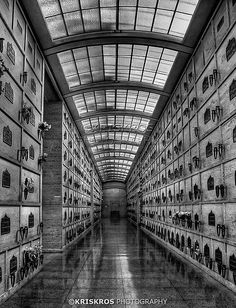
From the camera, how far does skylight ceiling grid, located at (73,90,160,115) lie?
23594mm

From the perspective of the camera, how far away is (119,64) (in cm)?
1962

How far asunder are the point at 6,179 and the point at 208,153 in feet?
25.5

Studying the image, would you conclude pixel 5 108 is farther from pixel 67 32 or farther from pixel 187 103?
pixel 187 103

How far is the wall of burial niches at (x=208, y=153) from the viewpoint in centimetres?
1084

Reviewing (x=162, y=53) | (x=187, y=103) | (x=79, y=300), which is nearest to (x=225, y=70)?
(x=187, y=103)

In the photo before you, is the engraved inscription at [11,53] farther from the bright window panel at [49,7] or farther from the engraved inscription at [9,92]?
the bright window panel at [49,7]

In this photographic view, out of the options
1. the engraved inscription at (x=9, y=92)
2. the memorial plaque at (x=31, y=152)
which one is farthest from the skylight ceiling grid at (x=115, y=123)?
the engraved inscription at (x=9, y=92)

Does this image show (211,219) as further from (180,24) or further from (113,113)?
(113,113)

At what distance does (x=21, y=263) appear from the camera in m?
11.5

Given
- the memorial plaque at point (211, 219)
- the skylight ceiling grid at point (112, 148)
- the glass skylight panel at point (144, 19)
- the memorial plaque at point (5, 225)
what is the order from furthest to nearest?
the skylight ceiling grid at point (112, 148) < the glass skylight panel at point (144, 19) < the memorial plaque at point (211, 219) < the memorial plaque at point (5, 225)

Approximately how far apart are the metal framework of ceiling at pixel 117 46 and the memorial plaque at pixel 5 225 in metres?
7.66

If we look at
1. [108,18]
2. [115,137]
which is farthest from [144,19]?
[115,137]

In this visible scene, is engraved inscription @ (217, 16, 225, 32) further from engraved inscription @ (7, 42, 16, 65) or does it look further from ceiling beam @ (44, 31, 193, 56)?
engraved inscription @ (7, 42, 16, 65)

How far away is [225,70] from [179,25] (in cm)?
445
